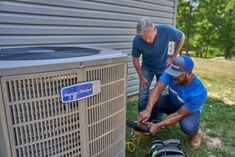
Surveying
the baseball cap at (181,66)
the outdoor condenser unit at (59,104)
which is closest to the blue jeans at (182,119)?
the baseball cap at (181,66)

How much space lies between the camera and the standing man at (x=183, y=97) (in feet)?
7.46

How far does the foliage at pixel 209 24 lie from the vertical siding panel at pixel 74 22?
51.5 ft

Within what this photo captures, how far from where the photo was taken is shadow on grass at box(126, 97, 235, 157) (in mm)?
2658

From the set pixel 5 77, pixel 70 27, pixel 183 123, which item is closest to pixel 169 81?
pixel 183 123

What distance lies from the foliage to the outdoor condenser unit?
1860cm

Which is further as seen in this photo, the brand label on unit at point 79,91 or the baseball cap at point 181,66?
the baseball cap at point 181,66

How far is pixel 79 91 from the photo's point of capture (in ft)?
4.10

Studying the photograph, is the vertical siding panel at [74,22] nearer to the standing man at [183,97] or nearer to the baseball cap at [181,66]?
the standing man at [183,97]

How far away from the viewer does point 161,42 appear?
297 cm

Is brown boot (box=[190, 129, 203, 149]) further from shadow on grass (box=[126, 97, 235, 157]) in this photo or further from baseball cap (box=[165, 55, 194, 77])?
baseball cap (box=[165, 55, 194, 77])

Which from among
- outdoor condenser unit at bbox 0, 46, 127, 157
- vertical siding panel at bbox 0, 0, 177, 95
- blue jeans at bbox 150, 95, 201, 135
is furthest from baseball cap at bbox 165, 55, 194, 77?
vertical siding panel at bbox 0, 0, 177, 95

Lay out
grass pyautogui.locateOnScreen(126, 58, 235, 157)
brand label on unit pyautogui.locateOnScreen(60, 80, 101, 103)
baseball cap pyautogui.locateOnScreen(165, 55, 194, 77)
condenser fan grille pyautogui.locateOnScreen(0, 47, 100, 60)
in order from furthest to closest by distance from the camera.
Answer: grass pyautogui.locateOnScreen(126, 58, 235, 157) < baseball cap pyautogui.locateOnScreen(165, 55, 194, 77) < condenser fan grille pyautogui.locateOnScreen(0, 47, 100, 60) < brand label on unit pyautogui.locateOnScreen(60, 80, 101, 103)

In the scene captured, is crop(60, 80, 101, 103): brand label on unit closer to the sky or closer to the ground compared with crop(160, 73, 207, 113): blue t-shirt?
closer to the sky

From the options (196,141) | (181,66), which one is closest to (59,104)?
(181,66)
